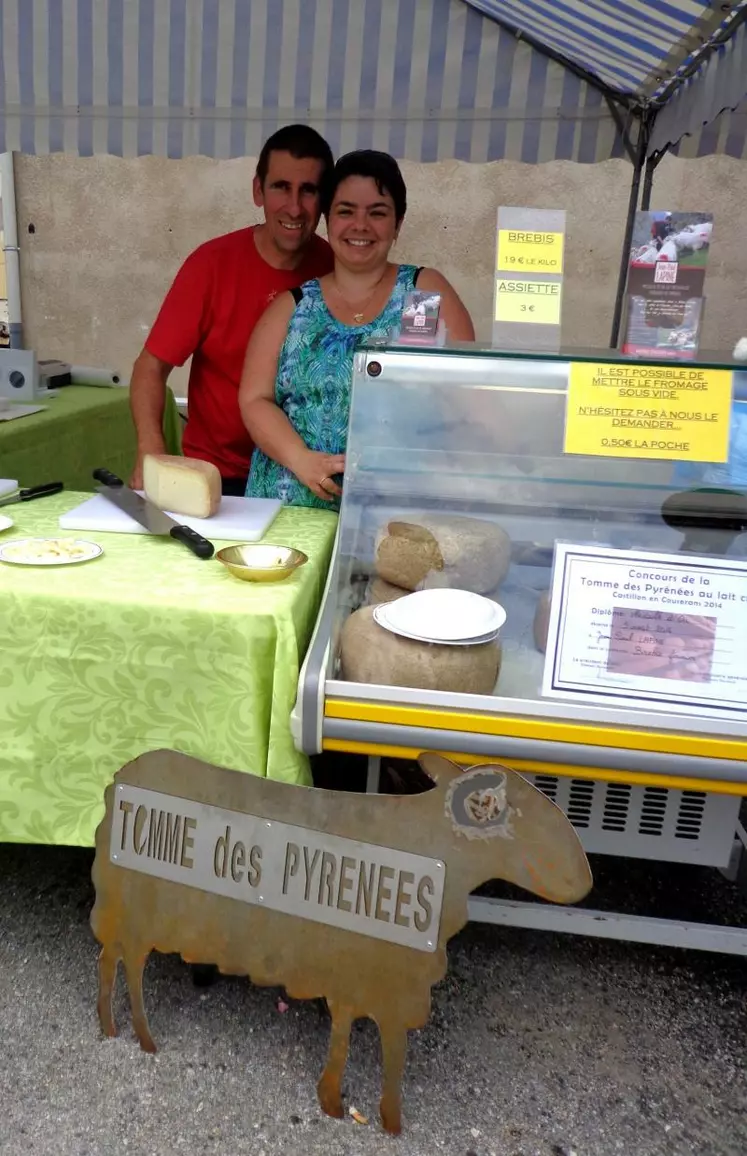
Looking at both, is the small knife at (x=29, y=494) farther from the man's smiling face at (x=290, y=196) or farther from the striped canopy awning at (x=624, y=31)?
the striped canopy awning at (x=624, y=31)

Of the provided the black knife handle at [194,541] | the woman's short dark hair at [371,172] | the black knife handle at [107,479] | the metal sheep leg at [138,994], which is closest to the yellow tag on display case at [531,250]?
the black knife handle at [194,541]

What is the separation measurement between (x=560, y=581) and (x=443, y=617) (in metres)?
0.22

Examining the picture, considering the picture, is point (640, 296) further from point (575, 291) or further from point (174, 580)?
point (575, 291)

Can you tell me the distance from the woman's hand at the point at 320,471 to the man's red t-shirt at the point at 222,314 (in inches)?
30.7

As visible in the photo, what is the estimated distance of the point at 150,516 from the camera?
183 centimetres

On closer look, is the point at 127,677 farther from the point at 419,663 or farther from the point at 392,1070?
the point at 392,1070

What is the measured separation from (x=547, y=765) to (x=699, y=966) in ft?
3.17

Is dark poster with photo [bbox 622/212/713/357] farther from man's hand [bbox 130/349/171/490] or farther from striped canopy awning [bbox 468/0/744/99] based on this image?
striped canopy awning [bbox 468/0/744/99]

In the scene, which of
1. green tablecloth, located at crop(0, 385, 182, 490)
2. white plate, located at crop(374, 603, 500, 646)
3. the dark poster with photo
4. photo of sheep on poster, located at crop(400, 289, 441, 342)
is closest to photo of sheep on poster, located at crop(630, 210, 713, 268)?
the dark poster with photo

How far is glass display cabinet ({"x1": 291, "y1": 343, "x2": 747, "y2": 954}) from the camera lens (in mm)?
1396

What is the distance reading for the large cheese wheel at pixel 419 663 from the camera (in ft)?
4.63

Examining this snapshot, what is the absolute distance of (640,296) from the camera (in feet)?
4.85

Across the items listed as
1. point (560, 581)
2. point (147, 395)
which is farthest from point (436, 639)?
point (147, 395)

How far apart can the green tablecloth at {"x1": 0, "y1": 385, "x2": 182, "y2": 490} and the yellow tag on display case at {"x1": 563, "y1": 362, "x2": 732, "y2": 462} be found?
223 centimetres
